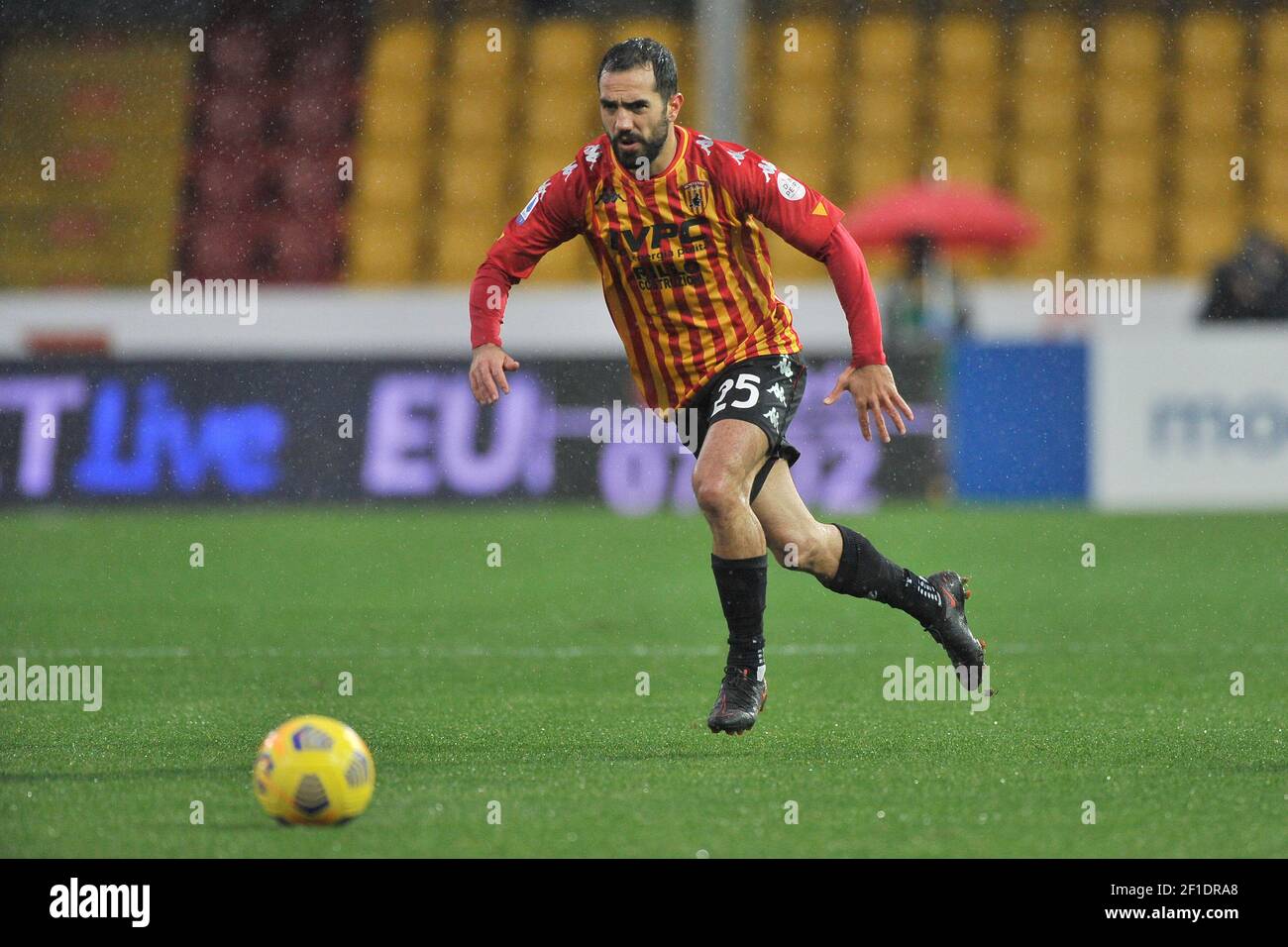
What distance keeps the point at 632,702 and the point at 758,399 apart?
3.70 feet

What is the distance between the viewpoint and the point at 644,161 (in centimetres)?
560

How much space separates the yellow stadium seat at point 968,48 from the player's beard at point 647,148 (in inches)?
646

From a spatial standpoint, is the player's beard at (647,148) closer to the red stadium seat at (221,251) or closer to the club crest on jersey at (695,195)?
the club crest on jersey at (695,195)

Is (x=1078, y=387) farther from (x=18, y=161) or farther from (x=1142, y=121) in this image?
(x=18, y=161)

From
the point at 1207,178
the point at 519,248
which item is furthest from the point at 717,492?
the point at 1207,178

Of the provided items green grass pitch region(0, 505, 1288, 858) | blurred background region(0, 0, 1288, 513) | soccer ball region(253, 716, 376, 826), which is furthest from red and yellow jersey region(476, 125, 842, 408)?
blurred background region(0, 0, 1288, 513)

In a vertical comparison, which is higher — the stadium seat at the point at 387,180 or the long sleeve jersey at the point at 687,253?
the stadium seat at the point at 387,180

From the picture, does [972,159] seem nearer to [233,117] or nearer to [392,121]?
[392,121]

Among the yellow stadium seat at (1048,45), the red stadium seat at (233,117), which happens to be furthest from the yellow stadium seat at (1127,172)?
the red stadium seat at (233,117)

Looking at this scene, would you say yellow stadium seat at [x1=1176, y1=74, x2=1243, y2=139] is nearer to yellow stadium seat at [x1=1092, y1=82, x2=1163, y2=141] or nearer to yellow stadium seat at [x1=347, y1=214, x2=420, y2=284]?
yellow stadium seat at [x1=1092, y1=82, x2=1163, y2=141]

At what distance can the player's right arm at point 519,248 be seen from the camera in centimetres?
570

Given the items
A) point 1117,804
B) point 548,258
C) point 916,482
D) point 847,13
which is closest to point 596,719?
point 1117,804

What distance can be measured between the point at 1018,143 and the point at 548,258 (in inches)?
199

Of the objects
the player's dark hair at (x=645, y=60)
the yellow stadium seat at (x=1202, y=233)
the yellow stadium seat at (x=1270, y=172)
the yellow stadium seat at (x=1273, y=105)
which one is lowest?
the player's dark hair at (x=645, y=60)
